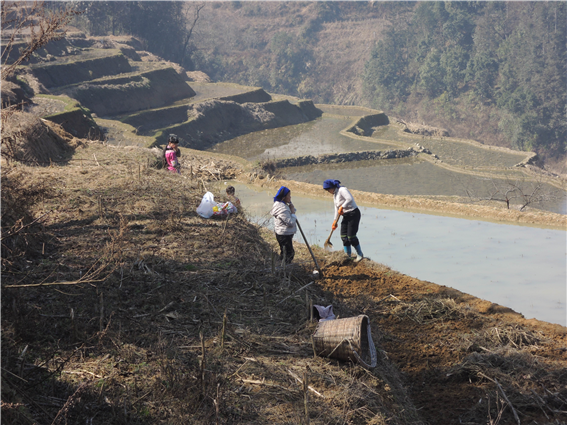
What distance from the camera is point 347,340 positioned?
13.9 feet

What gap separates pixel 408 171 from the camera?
82.5ft

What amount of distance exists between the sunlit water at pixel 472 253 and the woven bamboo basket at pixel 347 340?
10.2 feet

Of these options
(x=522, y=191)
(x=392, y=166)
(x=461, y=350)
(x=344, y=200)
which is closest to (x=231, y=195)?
(x=344, y=200)

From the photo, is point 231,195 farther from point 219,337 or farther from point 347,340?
point 347,340

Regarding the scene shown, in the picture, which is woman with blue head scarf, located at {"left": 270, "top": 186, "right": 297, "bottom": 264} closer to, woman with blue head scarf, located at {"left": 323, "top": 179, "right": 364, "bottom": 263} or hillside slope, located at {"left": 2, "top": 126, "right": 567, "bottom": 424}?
hillside slope, located at {"left": 2, "top": 126, "right": 567, "bottom": 424}

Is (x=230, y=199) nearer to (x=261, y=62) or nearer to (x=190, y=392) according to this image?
(x=190, y=392)

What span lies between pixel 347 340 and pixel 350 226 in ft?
11.0

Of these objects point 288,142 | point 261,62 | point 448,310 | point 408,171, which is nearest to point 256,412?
point 448,310

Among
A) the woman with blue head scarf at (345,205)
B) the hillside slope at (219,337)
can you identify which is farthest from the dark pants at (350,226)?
the hillside slope at (219,337)

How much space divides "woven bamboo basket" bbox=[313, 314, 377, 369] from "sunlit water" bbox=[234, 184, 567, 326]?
123 inches

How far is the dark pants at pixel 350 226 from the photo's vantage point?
7.36m

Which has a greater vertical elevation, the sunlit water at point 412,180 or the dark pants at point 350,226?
the dark pants at point 350,226

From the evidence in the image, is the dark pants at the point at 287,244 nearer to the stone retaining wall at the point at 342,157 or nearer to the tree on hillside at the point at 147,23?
the stone retaining wall at the point at 342,157

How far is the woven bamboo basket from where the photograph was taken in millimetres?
4207
